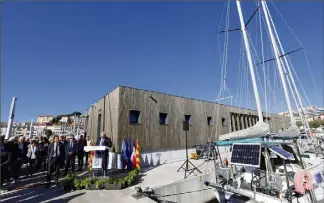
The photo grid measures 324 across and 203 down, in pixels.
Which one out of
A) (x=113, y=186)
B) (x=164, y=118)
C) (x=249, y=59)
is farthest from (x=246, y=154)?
(x=164, y=118)

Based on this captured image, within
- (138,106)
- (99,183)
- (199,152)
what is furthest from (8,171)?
(199,152)

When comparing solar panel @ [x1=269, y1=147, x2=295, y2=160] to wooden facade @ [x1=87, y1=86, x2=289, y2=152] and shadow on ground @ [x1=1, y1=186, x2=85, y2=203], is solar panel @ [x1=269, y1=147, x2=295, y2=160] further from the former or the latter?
shadow on ground @ [x1=1, y1=186, x2=85, y2=203]

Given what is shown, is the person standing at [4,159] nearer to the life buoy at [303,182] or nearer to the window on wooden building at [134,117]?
the window on wooden building at [134,117]

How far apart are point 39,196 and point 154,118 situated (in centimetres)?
891

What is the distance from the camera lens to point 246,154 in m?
7.10

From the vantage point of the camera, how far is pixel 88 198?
683cm

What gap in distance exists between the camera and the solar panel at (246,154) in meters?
6.65

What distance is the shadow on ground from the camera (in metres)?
6.55

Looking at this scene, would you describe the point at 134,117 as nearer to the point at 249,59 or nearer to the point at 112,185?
the point at 112,185

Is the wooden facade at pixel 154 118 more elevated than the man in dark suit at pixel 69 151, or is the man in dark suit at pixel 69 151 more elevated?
the wooden facade at pixel 154 118

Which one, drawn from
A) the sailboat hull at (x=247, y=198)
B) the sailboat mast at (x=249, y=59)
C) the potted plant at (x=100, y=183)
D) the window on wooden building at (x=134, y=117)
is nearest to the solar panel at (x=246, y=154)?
the sailboat hull at (x=247, y=198)

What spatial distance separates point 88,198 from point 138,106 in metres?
7.77

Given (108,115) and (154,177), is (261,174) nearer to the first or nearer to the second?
(154,177)

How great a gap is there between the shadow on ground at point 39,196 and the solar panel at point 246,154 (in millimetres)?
6031
